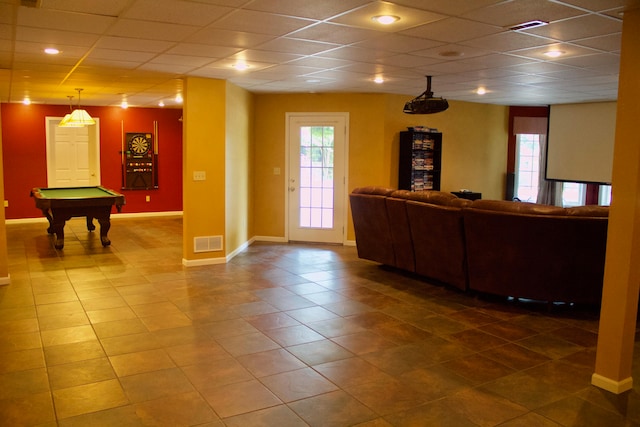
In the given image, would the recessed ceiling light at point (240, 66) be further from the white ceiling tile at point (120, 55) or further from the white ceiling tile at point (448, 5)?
the white ceiling tile at point (448, 5)

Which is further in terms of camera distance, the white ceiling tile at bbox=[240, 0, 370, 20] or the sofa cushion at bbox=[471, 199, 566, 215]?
the sofa cushion at bbox=[471, 199, 566, 215]

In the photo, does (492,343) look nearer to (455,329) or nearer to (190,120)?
(455,329)

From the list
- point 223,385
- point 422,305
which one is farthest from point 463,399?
point 422,305

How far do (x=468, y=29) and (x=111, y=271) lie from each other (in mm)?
5086

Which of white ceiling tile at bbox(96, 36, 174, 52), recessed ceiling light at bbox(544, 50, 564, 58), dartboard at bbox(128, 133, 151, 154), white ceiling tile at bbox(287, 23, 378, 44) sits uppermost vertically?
recessed ceiling light at bbox(544, 50, 564, 58)

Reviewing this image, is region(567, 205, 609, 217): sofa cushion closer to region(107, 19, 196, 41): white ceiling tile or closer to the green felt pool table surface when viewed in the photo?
region(107, 19, 196, 41): white ceiling tile

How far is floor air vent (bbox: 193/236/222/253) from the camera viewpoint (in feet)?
22.7

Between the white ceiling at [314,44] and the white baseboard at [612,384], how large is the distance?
2.37 meters

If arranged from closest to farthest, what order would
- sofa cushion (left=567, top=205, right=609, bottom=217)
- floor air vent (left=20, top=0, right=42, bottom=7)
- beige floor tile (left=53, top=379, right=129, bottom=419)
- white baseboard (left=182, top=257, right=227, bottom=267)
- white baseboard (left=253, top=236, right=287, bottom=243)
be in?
beige floor tile (left=53, top=379, right=129, bottom=419) < floor air vent (left=20, top=0, right=42, bottom=7) < sofa cushion (left=567, top=205, right=609, bottom=217) < white baseboard (left=182, top=257, right=227, bottom=267) < white baseboard (left=253, top=236, right=287, bottom=243)

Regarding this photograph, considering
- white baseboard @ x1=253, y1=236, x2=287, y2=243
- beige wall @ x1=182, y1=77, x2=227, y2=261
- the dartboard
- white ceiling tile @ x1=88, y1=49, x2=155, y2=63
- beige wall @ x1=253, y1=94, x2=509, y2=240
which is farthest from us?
the dartboard

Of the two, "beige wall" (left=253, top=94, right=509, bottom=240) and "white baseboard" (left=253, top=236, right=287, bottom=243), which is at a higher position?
"beige wall" (left=253, top=94, right=509, bottom=240)

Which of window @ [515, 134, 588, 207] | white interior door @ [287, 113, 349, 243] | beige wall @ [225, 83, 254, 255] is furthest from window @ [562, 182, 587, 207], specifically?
beige wall @ [225, 83, 254, 255]

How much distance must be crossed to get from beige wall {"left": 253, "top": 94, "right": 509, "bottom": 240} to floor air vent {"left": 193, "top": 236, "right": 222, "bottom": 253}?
185cm

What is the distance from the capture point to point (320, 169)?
861 centimetres
